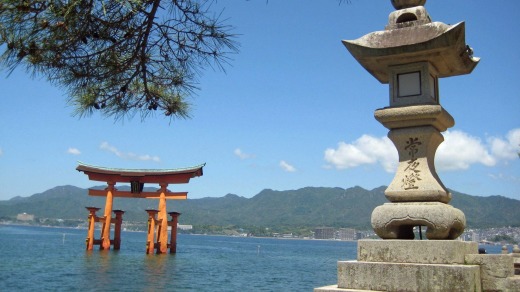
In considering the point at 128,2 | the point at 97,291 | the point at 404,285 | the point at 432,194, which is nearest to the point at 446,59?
the point at 432,194

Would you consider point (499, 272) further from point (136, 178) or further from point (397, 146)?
point (136, 178)

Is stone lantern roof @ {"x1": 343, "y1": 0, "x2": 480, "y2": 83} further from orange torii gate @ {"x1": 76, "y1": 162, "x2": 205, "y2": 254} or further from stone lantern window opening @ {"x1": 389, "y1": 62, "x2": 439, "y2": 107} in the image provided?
orange torii gate @ {"x1": 76, "y1": 162, "x2": 205, "y2": 254}

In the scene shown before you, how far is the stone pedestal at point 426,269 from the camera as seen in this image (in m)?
4.14

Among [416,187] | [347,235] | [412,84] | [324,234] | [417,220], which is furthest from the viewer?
[324,234]

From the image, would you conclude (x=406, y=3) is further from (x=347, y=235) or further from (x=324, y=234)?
(x=324, y=234)

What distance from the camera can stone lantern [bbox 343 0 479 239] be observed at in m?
4.62

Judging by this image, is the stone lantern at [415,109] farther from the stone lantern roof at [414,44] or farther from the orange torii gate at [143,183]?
the orange torii gate at [143,183]

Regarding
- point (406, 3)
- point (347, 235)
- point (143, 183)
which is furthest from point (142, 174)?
point (347, 235)

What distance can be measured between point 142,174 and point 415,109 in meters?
28.9

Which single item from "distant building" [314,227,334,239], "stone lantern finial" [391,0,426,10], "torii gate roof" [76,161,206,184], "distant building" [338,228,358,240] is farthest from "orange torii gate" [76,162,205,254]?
"distant building" [314,227,334,239]

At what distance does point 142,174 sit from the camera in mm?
31969

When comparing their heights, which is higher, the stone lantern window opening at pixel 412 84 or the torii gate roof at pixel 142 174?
the torii gate roof at pixel 142 174

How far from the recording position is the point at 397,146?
505cm

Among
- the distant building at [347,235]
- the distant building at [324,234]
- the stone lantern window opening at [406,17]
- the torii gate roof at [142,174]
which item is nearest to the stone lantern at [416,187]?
the stone lantern window opening at [406,17]
